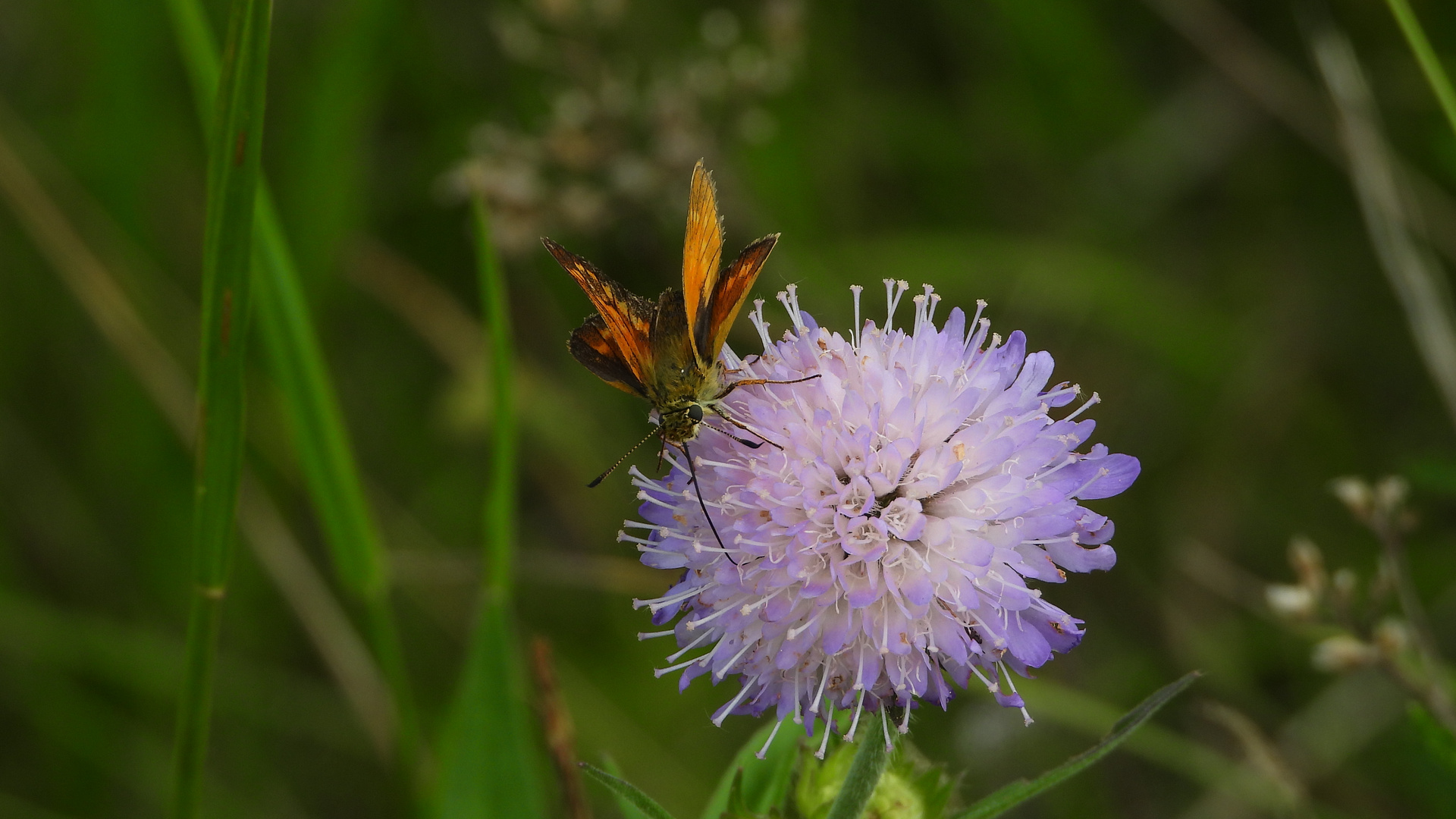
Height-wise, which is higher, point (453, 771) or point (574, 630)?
point (574, 630)

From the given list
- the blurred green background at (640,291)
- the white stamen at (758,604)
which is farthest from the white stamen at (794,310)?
the blurred green background at (640,291)

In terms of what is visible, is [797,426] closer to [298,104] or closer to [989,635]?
[989,635]

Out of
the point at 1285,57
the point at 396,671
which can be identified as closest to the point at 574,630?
the point at 396,671

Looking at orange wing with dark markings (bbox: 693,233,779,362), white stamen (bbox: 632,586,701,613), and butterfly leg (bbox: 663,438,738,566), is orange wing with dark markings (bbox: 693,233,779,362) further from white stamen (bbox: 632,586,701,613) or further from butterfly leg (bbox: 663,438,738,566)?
white stamen (bbox: 632,586,701,613)

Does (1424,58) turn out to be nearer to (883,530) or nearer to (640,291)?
(883,530)

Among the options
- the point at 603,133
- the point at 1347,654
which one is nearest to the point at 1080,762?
the point at 1347,654

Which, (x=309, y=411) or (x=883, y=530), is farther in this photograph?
(x=309, y=411)
